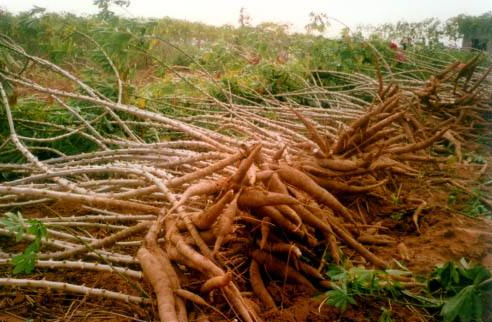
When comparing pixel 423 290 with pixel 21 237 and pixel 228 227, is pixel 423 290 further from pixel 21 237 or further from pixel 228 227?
pixel 21 237

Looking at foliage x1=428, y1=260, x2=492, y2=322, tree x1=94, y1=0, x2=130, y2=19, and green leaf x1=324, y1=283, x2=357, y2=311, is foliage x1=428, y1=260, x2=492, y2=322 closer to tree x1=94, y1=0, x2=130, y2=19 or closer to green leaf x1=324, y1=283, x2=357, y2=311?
green leaf x1=324, y1=283, x2=357, y2=311

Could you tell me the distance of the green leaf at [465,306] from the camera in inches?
42.4

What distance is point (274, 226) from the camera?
1451 millimetres

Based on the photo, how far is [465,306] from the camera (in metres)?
1.09

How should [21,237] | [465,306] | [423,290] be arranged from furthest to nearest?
1. [423,290]
2. [21,237]
3. [465,306]

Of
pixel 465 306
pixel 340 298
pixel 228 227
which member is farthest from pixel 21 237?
pixel 465 306

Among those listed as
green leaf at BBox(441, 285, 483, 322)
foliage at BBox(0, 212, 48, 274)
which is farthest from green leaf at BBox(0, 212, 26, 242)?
green leaf at BBox(441, 285, 483, 322)

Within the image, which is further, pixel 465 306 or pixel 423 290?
pixel 423 290

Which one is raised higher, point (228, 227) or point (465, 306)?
point (228, 227)

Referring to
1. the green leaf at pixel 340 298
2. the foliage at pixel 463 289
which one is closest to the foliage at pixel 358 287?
the green leaf at pixel 340 298

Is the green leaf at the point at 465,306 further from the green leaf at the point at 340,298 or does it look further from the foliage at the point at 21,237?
the foliage at the point at 21,237

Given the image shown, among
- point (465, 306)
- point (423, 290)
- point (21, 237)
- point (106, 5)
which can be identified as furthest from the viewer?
point (106, 5)

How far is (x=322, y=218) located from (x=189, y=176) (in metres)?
0.54

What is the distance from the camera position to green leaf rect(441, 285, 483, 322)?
1077 mm
